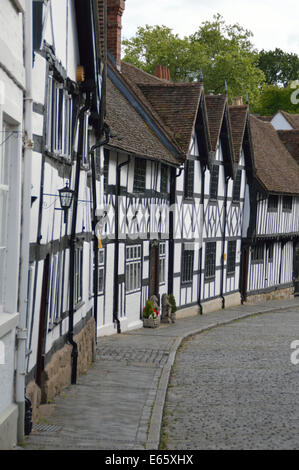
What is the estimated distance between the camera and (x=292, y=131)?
39.9 metres

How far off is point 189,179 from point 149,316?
5.33m

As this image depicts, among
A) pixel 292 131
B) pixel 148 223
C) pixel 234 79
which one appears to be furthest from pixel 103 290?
pixel 234 79

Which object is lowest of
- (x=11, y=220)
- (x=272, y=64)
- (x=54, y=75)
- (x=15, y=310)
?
(x=15, y=310)

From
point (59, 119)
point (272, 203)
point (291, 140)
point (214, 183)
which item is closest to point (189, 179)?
point (214, 183)

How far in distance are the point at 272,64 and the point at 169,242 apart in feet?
175

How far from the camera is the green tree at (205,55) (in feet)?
160

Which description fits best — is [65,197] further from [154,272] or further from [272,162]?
[272,162]

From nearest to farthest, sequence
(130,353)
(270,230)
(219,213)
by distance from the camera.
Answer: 1. (130,353)
2. (219,213)
3. (270,230)

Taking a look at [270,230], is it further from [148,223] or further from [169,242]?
[148,223]

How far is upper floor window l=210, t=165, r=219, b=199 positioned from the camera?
85.4 ft

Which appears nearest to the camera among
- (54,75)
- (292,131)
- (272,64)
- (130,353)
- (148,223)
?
(54,75)

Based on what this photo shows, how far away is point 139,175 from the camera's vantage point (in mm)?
20078

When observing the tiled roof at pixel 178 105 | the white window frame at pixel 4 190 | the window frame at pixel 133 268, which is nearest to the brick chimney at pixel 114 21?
the tiled roof at pixel 178 105

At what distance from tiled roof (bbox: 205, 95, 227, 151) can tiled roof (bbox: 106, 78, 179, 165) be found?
11.4ft
